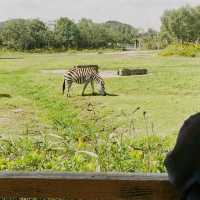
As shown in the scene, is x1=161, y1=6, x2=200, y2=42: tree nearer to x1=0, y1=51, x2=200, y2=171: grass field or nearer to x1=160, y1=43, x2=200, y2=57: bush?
x1=160, y1=43, x2=200, y2=57: bush

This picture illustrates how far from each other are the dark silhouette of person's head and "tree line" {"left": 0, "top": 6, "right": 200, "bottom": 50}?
76.9 meters

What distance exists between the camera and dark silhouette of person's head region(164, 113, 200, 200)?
1.54 m

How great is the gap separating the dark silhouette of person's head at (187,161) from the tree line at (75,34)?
76.9 meters

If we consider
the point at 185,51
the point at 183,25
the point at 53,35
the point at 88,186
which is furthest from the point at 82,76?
the point at 183,25

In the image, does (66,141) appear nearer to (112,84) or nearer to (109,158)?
(109,158)

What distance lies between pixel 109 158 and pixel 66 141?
620 mm

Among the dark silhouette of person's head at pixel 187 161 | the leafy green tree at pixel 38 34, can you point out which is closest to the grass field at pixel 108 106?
the dark silhouette of person's head at pixel 187 161

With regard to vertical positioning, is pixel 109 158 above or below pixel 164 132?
above

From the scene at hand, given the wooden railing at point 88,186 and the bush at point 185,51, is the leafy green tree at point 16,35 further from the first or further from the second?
the wooden railing at point 88,186

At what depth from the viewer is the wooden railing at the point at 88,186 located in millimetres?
1916

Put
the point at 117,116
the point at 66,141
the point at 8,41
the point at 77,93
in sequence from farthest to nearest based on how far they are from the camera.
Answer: the point at 8,41 < the point at 77,93 < the point at 117,116 < the point at 66,141

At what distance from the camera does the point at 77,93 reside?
2122 centimetres

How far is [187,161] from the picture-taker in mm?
1571

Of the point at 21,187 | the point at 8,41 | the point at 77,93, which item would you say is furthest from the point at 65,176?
the point at 8,41
